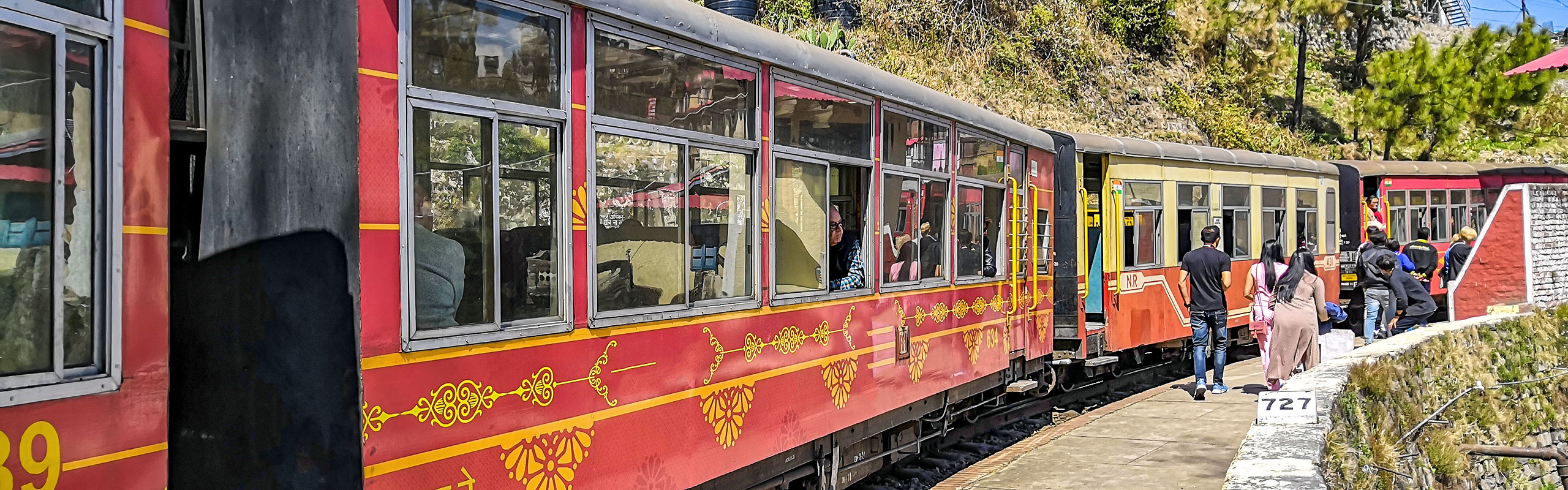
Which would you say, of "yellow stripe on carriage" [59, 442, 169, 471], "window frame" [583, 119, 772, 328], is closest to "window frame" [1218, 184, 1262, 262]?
"window frame" [583, 119, 772, 328]

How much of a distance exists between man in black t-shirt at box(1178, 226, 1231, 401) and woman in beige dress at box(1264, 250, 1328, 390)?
2.53ft

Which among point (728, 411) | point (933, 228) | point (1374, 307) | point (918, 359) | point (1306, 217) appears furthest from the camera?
point (1306, 217)

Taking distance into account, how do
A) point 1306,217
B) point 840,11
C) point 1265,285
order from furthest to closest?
point 840,11 < point 1306,217 < point 1265,285

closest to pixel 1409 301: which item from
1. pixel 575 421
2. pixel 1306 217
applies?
pixel 1306 217

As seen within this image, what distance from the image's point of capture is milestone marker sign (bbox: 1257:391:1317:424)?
24.3 ft

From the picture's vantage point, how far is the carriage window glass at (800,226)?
228 inches

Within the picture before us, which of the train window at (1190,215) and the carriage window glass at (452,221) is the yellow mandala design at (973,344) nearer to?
the carriage window glass at (452,221)

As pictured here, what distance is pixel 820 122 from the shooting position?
6141 mm

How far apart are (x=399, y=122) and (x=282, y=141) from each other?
369 millimetres

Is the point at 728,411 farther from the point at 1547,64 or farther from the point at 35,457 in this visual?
the point at 1547,64

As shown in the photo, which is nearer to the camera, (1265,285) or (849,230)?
(849,230)

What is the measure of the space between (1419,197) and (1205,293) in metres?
12.8

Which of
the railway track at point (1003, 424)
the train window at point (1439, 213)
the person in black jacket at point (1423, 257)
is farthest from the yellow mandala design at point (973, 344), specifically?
the train window at point (1439, 213)

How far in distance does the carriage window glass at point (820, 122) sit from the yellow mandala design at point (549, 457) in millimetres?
1905
